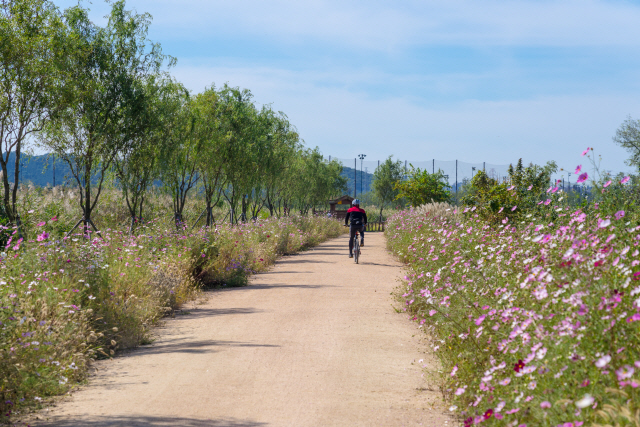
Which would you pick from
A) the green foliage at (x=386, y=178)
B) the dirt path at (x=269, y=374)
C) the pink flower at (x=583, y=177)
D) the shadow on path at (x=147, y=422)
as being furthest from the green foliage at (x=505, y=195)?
the green foliage at (x=386, y=178)

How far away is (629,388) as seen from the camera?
2791 mm

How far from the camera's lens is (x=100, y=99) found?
48.2 ft

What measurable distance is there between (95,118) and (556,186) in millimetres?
12089

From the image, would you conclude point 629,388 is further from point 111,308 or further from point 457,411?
point 111,308

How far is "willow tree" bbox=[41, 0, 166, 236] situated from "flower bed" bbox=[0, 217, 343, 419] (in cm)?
384

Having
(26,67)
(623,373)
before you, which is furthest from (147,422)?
(26,67)

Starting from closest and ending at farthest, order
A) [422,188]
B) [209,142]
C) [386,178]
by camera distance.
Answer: [209,142] → [422,188] → [386,178]

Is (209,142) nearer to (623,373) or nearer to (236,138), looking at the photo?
(236,138)

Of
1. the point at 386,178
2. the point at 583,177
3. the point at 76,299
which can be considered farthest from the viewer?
the point at 386,178

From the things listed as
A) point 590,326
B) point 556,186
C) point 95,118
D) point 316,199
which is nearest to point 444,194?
point 316,199

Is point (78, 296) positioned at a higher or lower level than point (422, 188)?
lower

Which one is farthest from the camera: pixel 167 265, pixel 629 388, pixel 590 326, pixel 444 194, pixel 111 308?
pixel 444 194

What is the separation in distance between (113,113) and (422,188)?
2277 centimetres

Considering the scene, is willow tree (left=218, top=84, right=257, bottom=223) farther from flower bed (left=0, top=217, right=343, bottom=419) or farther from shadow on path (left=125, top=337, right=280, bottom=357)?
shadow on path (left=125, top=337, right=280, bottom=357)
